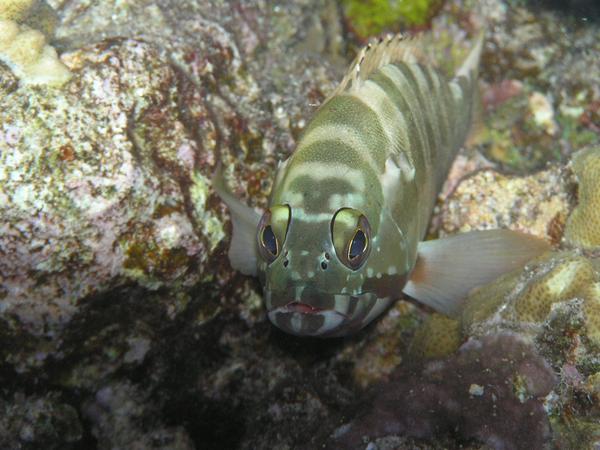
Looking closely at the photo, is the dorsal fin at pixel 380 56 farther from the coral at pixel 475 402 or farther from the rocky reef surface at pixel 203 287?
the coral at pixel 475 402

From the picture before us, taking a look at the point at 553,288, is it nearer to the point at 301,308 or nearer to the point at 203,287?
the point at 301,308

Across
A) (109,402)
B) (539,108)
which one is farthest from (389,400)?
(539,108)

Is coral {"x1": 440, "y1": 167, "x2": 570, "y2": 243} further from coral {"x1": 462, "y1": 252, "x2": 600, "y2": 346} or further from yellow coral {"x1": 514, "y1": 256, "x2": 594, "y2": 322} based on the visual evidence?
yellow coral {"x1": 514, "y1": 256, "x2": 594, "y2": 322}

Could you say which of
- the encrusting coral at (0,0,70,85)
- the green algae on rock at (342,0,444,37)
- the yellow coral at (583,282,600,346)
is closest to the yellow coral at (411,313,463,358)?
the yellow coral at (583,282,600,346)

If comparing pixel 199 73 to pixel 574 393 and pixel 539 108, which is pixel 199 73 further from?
pixel 539 108

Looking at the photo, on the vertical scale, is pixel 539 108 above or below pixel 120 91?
below

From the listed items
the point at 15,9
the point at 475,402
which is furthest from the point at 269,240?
the point at 15,9

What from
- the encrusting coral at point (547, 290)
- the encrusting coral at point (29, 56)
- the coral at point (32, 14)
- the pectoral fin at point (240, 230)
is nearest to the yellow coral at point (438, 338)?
the encrusting coral at point (547, 290)
